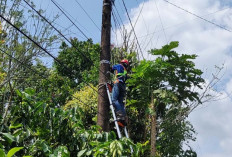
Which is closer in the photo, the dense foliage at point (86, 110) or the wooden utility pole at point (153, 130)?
the dense foliage at point (86, 110)

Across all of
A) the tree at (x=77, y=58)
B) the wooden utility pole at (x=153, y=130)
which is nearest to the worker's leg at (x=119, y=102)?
the wooden utility pole at (x=153, y=130)

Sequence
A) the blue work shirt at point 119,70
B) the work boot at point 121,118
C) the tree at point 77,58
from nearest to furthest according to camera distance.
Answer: the work boot at point 121,118 → the blue work shirt at point 119,70 → the tree at point 77,58

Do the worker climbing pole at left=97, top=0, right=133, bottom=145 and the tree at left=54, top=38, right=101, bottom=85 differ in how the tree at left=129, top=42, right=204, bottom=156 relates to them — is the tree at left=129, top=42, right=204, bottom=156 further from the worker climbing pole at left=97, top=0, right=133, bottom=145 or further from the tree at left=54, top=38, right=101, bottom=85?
the tree at left=54, top=38, right=101, bottom=85

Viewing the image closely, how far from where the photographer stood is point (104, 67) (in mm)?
7254

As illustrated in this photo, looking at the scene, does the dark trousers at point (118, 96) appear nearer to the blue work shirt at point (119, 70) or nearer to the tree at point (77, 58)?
the blue work shirt at point (119, 70)

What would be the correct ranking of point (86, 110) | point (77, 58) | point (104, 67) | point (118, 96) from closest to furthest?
point (104, 67) < point (118, 96) < point (86, 110) < point (77, 58)

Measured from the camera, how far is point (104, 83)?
714 cm

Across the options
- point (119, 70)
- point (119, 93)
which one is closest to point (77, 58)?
point (119, 70)

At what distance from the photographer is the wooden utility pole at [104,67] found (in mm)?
6871

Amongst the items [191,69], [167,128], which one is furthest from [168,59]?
[167,128]

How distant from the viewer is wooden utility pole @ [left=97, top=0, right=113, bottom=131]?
A: 6871mm

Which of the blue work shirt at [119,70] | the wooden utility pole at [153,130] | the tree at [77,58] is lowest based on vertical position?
the wooden utility pole at [153,130]

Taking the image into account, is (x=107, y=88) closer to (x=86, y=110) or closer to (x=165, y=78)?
(x=165, y=78)

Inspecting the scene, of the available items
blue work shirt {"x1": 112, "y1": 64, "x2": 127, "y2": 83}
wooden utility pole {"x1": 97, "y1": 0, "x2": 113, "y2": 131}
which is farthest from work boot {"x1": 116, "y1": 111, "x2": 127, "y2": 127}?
blue work shirt {"x1": 112, "y1": 64, "x2": 127, "y2": 83}
